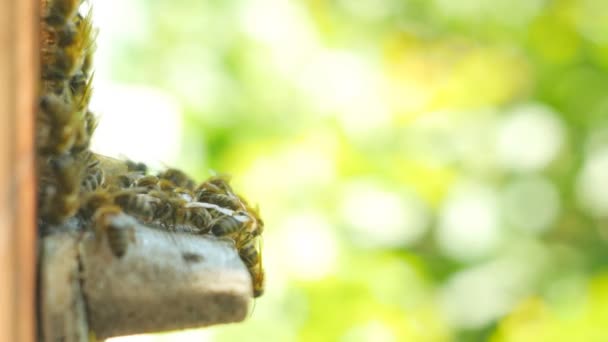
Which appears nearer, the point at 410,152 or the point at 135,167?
the point at 135,167

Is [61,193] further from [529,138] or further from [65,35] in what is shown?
[529,138]

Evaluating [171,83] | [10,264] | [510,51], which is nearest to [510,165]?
[510,51]

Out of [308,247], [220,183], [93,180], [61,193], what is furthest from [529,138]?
[61,193]

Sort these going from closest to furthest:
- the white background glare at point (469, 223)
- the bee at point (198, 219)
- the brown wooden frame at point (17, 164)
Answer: the brown wooden frame at point (17, 164) → the bee at point (198, 219) → the white background glare at point (469, 223)

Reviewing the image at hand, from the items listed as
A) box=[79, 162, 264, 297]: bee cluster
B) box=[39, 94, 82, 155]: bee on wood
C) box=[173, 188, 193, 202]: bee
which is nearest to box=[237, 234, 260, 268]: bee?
box=[79, 162, 264, 297]: bee cluster

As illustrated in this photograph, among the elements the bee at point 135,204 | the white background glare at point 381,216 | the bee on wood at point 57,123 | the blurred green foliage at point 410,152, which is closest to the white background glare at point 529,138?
the blurred green foliage at point 410,152

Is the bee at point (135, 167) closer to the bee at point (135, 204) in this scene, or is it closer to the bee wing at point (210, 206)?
the bee wing at point (210, 206)
